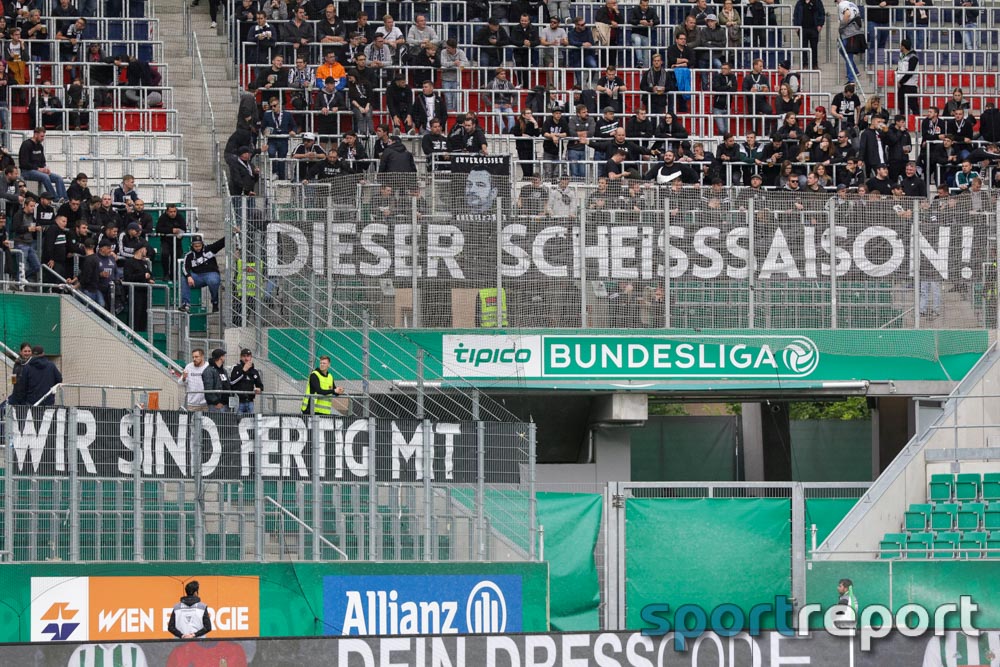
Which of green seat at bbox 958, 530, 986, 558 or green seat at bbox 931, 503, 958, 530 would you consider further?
green seat at bbox 931, 503, 958, 530

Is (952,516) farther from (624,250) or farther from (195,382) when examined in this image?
(195,382)

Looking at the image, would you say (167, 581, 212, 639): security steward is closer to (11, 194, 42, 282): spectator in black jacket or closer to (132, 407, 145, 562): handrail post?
(132, 407, 145, 562): handrail post

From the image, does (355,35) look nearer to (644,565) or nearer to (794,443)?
(794,443)

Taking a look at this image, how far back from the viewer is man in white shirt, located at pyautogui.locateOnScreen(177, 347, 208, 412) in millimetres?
23156

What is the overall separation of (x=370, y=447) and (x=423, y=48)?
43.5 feet

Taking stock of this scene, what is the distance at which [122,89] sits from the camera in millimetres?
30875

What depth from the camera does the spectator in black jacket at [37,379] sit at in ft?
74.4

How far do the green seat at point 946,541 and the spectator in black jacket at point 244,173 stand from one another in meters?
10.9

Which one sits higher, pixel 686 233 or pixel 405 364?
pixel 686 233

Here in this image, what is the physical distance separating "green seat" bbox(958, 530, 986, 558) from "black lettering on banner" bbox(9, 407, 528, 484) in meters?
6.01

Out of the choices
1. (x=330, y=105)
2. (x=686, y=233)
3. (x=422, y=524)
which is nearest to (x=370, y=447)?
(x=422, y=524)

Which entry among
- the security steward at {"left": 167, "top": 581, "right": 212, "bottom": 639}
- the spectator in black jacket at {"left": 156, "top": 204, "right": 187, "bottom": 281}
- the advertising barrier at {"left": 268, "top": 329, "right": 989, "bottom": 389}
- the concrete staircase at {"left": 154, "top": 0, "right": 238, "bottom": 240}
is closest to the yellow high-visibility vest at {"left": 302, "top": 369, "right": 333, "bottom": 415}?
the advertising barrier at {"left": 268, "top": 329, "right": 989, "bottom": 389}

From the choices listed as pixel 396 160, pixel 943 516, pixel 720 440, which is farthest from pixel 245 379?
pixel 720 440

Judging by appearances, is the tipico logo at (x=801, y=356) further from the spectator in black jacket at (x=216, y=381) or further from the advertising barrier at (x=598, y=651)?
the advertising barrier at (x=598, y=651)
